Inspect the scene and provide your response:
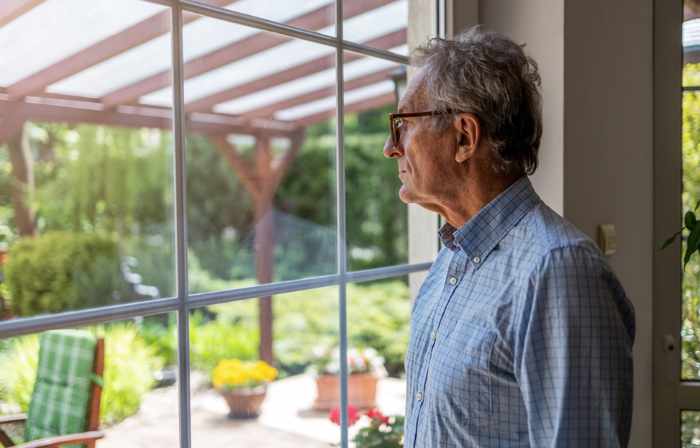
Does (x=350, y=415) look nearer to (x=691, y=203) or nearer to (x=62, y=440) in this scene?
(x=62, y=440)

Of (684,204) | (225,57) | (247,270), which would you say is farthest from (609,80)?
(247,270)

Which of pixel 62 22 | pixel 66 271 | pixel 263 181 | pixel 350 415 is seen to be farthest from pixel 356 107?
pixel 350 415

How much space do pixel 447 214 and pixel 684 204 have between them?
117 cm

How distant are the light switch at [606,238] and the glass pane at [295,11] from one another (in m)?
0.86

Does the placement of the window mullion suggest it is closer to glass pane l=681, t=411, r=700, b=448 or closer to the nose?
the nose

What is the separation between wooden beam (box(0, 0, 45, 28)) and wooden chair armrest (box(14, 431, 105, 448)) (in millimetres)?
684

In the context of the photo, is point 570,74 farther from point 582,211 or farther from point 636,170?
point 636,170

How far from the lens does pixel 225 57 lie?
4074mm

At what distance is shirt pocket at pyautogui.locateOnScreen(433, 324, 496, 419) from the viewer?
2.69ft

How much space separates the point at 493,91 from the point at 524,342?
0.37 m

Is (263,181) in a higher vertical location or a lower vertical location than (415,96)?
higher

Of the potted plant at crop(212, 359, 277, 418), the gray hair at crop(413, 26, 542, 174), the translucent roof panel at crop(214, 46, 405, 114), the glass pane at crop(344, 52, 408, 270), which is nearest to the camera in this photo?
the gray hair at crop(413, 26, 542, 174)

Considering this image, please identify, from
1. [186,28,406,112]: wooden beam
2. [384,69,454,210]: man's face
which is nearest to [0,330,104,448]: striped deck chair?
[384,69,454,210]: man's face

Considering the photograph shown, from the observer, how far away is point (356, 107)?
8016 millimetres
